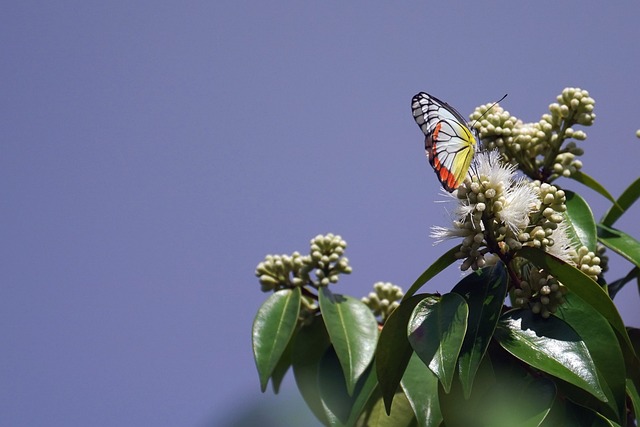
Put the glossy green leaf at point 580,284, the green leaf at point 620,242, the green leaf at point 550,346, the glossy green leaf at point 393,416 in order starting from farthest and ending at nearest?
the green leaf at point 620,242
the glossy green leaf at point 393,416
the glossy green leaf at point 580,284
the green leaf at point 550,346

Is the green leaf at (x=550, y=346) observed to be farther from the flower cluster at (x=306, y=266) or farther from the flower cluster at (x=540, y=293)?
the flower cluster at (x=306, y=266)

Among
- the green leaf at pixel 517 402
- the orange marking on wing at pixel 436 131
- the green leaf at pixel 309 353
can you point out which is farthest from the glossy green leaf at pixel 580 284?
the green leaf at pixel 309 353

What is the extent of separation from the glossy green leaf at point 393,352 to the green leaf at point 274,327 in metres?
0.38

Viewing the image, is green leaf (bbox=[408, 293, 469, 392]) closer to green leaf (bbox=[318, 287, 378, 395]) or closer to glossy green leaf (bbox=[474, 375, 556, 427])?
glossy green leaf (bbox=[474, 375, 556, 427])

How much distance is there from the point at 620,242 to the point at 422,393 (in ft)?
2.90

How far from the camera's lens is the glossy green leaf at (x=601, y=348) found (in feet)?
7.27

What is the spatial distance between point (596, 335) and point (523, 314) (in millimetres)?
190

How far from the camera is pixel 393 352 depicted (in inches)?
93.6

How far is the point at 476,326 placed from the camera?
7.35 feet

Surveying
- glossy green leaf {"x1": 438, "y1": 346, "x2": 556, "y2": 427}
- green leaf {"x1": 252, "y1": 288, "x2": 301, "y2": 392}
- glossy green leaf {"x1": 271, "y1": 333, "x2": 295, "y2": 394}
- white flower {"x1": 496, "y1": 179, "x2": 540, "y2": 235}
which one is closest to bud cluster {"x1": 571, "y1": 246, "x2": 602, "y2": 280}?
white flower {"x1": 496, "y1": 179, "x2": 540, "y2": 235}

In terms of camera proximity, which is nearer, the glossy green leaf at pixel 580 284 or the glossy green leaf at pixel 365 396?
the glossy green leaf at pixel 580 284

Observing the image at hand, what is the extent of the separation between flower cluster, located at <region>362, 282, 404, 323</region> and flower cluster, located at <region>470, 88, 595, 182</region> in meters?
0.68

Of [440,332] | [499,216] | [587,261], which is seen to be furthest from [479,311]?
[587,261]

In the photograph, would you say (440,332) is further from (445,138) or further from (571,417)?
(445,138)
